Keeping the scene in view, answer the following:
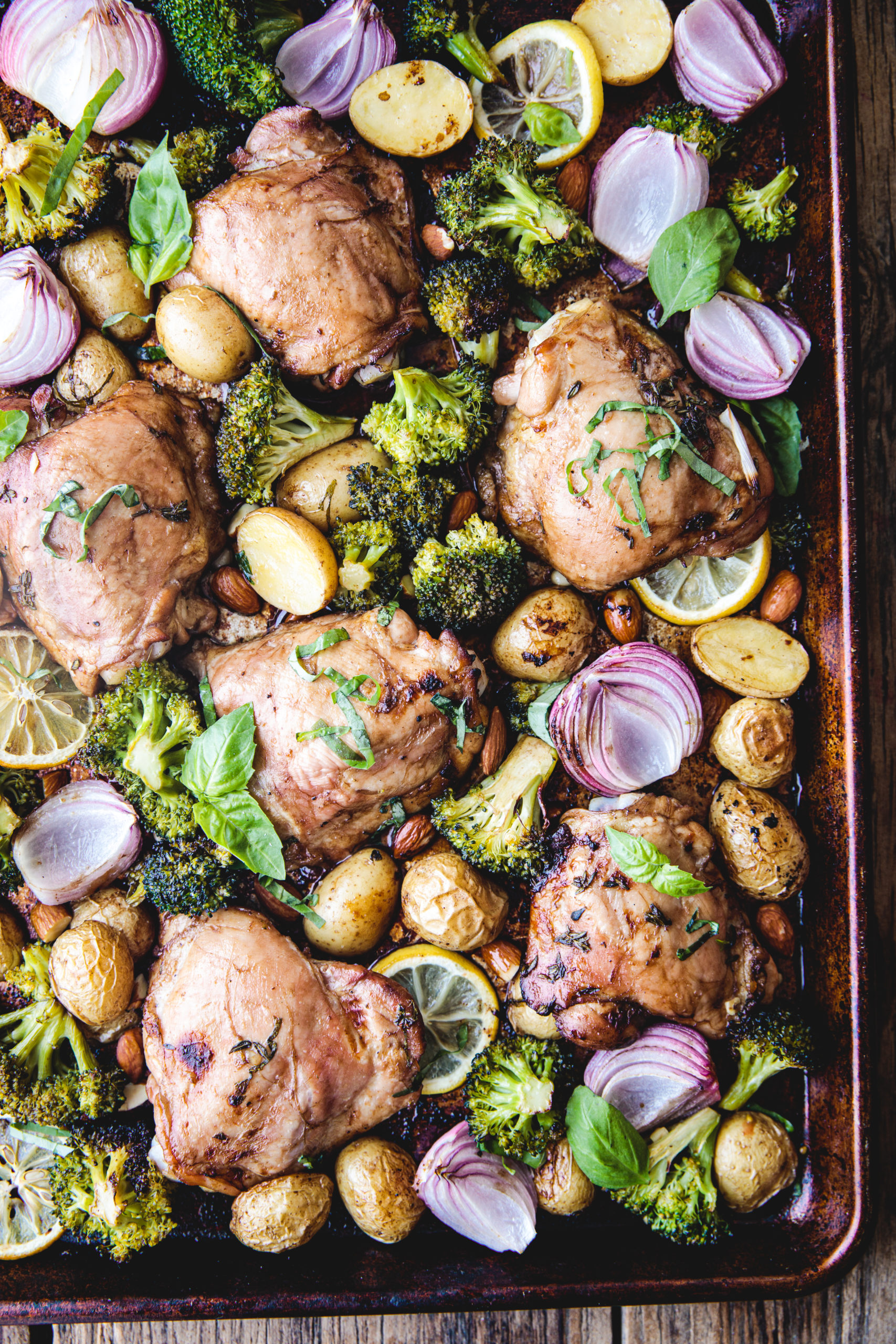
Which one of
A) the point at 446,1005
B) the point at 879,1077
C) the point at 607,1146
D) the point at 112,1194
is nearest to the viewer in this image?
the point at 607,1146

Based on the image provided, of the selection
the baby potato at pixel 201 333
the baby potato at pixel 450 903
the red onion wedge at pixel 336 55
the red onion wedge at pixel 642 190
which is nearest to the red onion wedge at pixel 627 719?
the baby potato at pixel 450 903

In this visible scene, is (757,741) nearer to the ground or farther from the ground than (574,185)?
nearer to the ground

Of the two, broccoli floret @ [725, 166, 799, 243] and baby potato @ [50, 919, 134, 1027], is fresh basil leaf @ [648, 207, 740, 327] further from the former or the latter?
baby potato @ [50, 919, 134, 1027]

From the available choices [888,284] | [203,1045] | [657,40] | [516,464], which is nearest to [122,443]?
[516,464]

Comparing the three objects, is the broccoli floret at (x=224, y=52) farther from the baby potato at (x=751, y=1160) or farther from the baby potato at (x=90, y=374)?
the baby potato at (x=751, y=1160)

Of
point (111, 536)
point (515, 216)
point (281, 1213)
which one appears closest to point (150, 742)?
point (111, 536)

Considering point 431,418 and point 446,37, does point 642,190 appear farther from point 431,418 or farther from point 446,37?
point 431,418

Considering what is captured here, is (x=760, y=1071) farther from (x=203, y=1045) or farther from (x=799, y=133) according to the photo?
(x=799, y=133)
